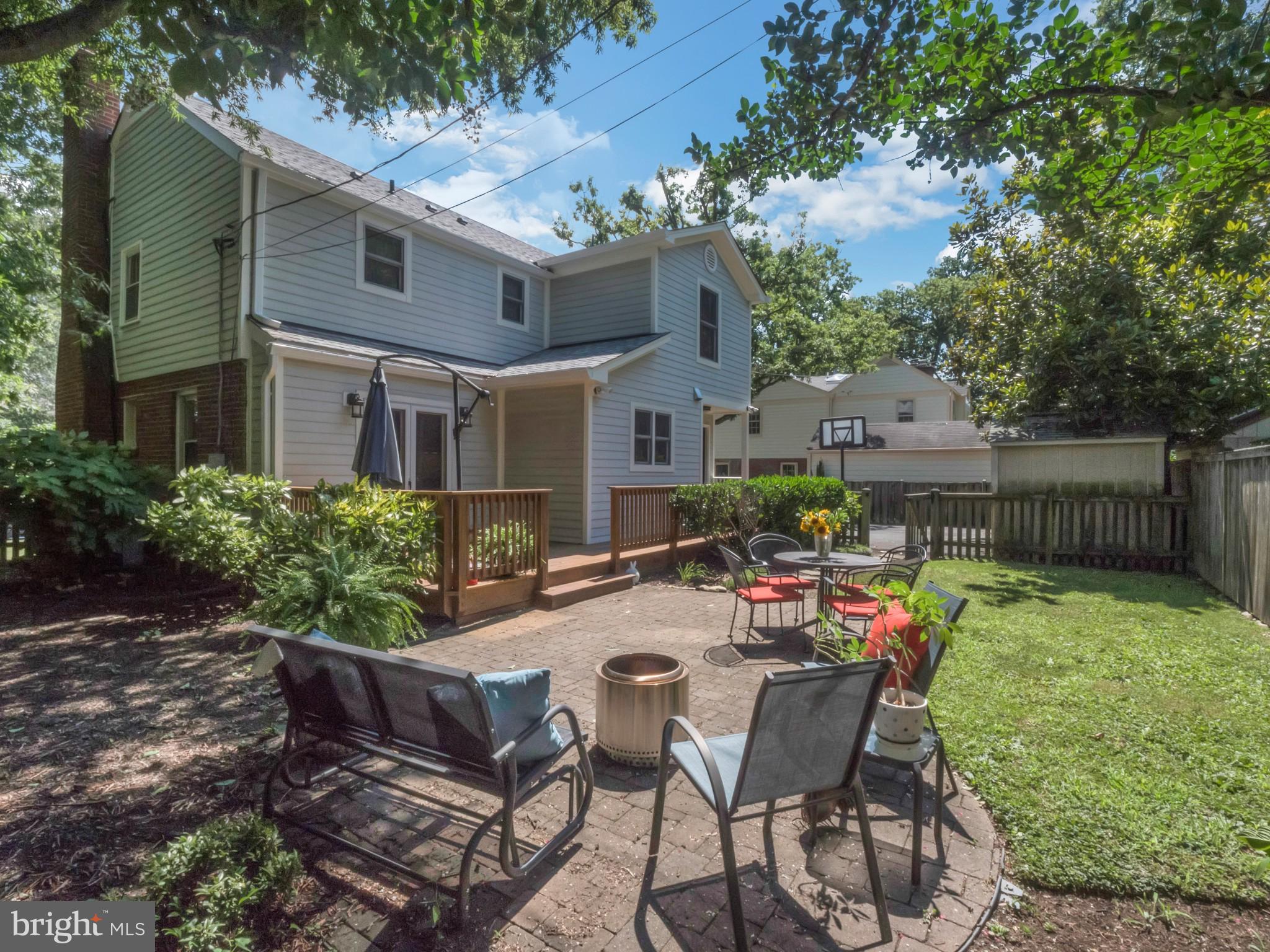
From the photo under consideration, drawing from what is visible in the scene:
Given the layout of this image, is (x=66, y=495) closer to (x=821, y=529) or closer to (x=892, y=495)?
(x=821, y=529)

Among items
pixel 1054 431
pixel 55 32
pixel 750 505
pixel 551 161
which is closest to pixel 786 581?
pixel 750 505

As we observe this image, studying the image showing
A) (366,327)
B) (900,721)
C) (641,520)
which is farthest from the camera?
(366,327)

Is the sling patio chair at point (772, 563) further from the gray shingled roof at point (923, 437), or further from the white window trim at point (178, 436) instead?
the gray shingled roof at point (923, 437)

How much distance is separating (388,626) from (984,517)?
34.6ft

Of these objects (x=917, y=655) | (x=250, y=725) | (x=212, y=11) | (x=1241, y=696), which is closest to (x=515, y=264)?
(x=212, y=11)

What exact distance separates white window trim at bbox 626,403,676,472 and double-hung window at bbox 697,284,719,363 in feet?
6.55

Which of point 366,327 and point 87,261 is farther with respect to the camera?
point 87,261

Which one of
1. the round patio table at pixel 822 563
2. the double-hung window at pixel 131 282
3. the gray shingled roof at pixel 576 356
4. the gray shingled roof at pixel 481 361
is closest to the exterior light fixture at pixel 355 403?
→ the gray shingled roof at pixel 481 361

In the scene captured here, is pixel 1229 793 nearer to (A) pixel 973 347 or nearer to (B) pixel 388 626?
(B) pixel 388 626

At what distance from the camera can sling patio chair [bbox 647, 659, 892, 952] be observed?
2.05m

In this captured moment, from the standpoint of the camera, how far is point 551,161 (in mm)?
8312

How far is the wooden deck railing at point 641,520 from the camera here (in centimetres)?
872

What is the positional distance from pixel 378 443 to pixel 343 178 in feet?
19.6

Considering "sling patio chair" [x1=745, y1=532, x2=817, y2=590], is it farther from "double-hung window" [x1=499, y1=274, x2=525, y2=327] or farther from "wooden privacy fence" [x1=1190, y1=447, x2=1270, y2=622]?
"double-hung window" [x1=499, y1=274, x2=525, y2=327]
